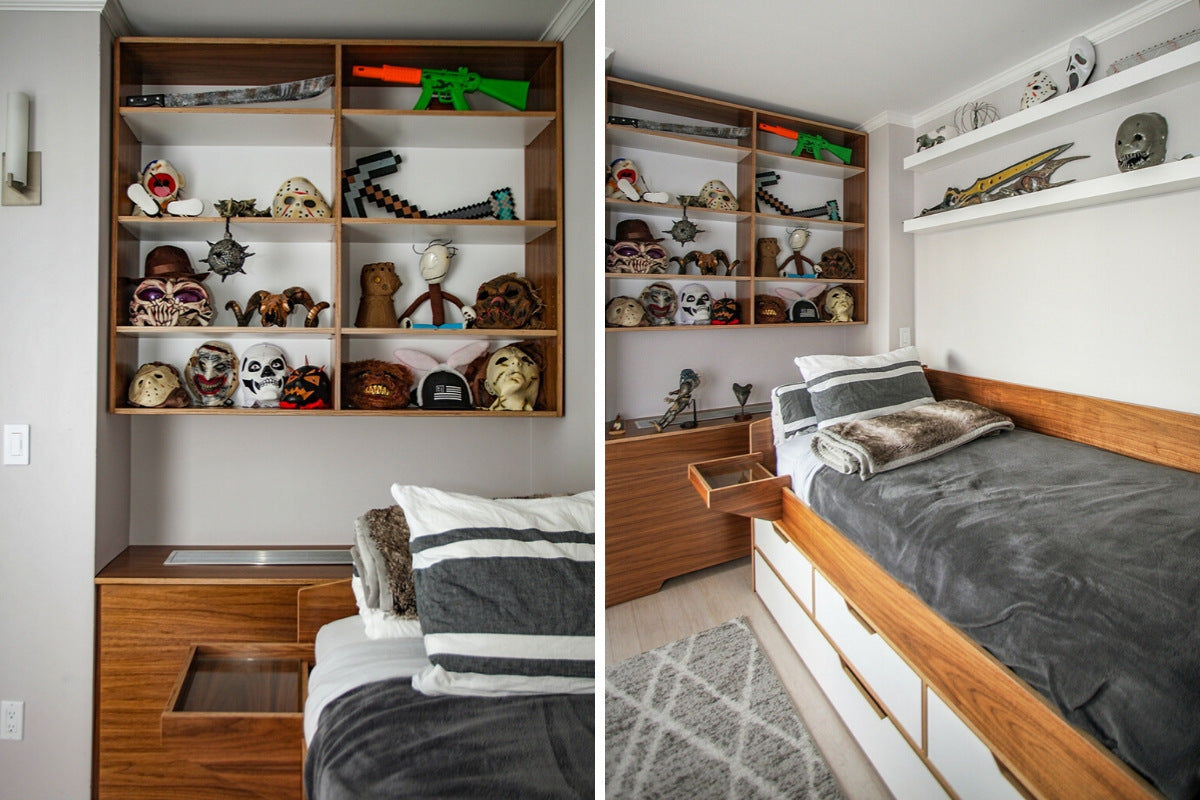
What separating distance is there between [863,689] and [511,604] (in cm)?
51

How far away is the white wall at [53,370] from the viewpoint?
2.55 feet

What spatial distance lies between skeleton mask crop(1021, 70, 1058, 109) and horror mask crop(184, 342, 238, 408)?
3.18 feet

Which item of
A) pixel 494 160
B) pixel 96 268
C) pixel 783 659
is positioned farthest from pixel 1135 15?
pixel 96 268

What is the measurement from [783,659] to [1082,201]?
22 cm

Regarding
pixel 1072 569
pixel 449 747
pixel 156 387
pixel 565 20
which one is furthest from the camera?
pixel 156 387

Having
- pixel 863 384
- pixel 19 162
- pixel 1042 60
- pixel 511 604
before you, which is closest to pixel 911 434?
pixel 863 384

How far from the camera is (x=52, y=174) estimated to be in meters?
0.77

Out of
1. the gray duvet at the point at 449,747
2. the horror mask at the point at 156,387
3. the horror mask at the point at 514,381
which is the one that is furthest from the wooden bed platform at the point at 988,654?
the horror mask at the point at 156,387

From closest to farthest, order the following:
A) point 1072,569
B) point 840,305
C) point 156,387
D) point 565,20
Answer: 1. point 1072,569
2. point 840,305
3. point 565,20
4. point 156,387

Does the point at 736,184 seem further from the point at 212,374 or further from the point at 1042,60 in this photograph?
the point at 212,374

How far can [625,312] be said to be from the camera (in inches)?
12.5

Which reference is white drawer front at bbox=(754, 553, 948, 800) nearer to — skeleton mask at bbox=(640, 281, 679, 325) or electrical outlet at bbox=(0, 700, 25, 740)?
skeleton mask at bbox=(640, 281, 679, 325)

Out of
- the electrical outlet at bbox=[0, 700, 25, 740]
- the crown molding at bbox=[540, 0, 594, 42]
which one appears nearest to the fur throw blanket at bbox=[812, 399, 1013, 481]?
the crown molding at bbox=[540, 0, 594, 42]

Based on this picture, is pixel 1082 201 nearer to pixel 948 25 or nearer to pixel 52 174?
pixel 948 25
